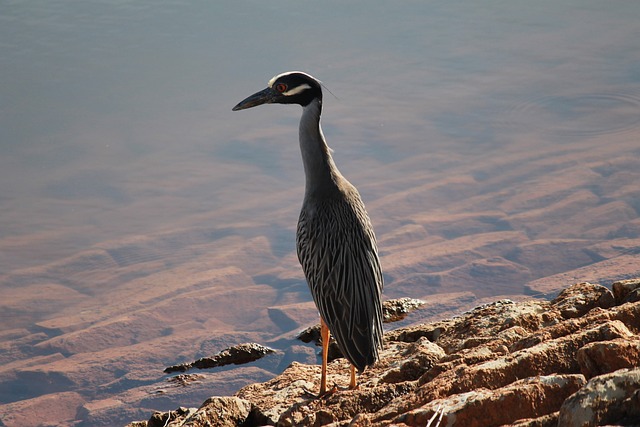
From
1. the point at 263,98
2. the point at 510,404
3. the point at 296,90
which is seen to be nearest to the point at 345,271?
the point at 296,90

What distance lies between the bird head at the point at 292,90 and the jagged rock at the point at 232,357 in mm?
2045

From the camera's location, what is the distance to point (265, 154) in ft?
31.1

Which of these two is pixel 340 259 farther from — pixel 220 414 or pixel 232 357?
pixel 232 357

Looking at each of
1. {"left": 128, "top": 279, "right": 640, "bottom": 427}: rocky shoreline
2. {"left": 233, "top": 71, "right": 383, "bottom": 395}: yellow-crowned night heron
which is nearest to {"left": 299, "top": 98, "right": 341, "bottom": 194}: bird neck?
{"left": 233, "top": 71, "right": 383, "bottom": 395}: yellow-crowned night heron

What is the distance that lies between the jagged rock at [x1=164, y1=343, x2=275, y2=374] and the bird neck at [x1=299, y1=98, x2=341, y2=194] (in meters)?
1.82

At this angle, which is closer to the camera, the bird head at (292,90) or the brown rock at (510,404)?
the brown rock at (510,404)

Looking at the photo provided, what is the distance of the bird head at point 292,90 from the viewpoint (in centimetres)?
525

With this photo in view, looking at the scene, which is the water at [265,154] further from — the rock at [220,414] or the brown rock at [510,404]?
the brown rock at [510,404]

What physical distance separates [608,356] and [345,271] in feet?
6.18

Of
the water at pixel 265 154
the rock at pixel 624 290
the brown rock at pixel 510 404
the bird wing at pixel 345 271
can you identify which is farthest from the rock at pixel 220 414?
the rock at pixel 624 290

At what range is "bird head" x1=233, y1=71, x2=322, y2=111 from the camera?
5250 millimetres

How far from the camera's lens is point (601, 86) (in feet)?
35.4

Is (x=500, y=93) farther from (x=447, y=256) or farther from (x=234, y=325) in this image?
(x=234, y=325)

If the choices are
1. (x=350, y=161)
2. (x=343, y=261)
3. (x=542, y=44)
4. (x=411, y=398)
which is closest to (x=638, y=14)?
(x=542, y=44)
